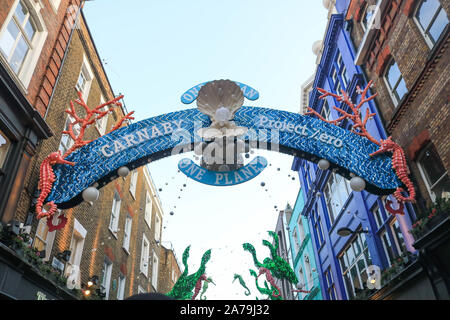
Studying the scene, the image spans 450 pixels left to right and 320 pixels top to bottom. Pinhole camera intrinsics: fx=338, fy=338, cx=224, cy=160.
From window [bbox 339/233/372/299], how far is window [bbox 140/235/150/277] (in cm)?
1057

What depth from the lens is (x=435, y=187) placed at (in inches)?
324

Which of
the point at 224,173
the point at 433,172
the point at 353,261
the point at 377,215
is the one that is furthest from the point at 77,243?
the point at 433,172

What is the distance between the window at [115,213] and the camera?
1485cm

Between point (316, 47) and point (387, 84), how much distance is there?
10735mm

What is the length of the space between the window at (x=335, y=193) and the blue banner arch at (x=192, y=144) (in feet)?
22.3

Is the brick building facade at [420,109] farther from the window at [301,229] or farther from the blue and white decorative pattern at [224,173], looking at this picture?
the window at [301,229]

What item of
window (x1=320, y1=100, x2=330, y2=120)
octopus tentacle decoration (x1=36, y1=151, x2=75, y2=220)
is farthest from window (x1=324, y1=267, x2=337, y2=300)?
octopus tentacle decoration (x1=36, y1=151, x2=75, y2=220)

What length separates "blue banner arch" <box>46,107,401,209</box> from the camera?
7914 mm

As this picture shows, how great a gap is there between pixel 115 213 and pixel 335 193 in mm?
10501

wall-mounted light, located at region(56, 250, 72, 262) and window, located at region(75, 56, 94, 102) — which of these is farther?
window, located at region(75, 56, 94, 102)

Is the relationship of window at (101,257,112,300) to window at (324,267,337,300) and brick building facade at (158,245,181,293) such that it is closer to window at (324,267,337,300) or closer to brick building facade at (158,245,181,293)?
brick building facade at (158,245,181,293)

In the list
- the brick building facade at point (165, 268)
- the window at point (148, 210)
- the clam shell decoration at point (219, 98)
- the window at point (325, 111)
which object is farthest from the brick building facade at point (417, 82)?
the brick building facade at point (165, 268)
